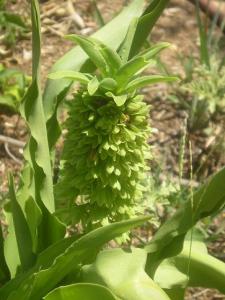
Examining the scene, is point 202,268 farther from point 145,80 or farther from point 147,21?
point 147,21

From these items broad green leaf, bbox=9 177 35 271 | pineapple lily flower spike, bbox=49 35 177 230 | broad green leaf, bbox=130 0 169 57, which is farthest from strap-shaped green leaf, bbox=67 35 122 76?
broad green leaf, bbox=9 177 35 271

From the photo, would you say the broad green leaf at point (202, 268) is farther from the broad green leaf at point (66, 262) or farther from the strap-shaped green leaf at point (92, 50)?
the strap-shaped green leaf at point (92, 50)

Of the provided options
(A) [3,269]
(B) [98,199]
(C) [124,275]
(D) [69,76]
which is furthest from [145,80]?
(A) [3,269]

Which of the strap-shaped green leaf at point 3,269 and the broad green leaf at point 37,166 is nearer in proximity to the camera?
the broad green leaf at point 37,166

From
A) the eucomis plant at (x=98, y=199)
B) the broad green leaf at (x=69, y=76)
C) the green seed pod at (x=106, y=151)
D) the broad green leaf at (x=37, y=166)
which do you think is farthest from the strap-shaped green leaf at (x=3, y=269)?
the broad green leaf at (x=69, y=76)

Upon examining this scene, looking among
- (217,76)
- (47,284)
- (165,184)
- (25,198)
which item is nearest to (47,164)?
(25,198)

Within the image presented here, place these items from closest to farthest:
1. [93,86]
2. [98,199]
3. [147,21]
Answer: [93,86]
[98,199]
[147,21]

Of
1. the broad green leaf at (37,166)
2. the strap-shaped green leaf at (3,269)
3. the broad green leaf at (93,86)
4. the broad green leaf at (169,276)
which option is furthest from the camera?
the strap-shaped green leaf at (3,269)
